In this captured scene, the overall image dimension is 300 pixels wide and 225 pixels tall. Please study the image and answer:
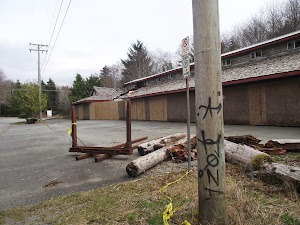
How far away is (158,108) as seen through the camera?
20.7 m

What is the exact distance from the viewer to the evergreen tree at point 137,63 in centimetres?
4964

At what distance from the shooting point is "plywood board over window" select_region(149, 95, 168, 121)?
1978 cm

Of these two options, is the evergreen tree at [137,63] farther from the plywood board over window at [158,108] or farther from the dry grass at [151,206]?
the dry grass at [151,206]

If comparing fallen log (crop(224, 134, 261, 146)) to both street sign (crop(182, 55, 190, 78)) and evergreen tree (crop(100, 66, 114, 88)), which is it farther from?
evergreen tree (crop(100, 66, 114, 88))

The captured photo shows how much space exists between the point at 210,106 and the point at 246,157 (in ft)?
8.33

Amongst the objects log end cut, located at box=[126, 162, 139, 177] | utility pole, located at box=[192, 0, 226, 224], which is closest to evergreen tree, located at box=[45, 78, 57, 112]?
log end cut, located at box=[126, 162, 139, 177]

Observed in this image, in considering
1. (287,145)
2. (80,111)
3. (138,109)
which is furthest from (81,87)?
(287,145)

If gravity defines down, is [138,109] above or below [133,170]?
above

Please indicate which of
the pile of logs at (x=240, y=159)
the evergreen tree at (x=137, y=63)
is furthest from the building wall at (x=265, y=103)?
the evergreen tree at (x=137, y=63)

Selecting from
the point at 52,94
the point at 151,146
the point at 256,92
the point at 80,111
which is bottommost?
the point at 151,146

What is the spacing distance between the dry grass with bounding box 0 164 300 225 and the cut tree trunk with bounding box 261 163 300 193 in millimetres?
147

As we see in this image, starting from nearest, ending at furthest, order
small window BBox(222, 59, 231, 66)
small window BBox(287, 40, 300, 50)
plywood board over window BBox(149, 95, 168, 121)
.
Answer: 1. small window BBox(287, 40, 300, 50)
2. small window BBox(222, 59, 231, 66)
3. plywood board over window BBox(149, 95, 168, 121)

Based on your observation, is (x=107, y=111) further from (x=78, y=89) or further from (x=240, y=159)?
(x=240, y=159)

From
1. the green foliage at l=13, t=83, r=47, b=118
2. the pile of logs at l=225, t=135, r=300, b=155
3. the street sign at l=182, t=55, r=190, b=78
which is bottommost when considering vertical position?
the pile of logs at l=225, t=135, r=300, b=155
